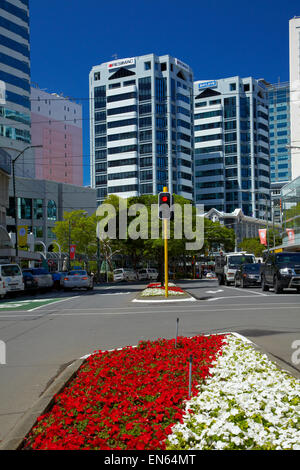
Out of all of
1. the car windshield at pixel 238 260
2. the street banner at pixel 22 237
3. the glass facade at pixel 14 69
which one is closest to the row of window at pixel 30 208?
the glass facade at pixel 14 69

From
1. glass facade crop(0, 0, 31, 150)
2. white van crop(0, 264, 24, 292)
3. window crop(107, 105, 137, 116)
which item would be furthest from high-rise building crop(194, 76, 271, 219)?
white van crop(0, 264, 24, 292)

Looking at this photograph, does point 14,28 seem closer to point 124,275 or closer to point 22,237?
point 124,275

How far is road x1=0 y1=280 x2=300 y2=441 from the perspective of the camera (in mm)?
7718

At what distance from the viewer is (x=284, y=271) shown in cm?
2627

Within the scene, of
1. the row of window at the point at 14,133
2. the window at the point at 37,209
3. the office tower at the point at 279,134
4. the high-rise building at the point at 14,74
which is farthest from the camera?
the office tower at the point at 279,134

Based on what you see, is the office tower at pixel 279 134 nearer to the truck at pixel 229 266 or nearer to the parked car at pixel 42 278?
the truck at pixel 229 266

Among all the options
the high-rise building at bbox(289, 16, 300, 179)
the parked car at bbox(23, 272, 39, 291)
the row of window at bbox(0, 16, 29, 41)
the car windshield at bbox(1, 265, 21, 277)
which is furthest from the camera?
the high-rise building at bbox(289, 16, 300, 179)

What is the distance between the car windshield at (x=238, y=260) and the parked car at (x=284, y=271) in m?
13.3

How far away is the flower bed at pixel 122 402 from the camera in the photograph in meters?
4.69

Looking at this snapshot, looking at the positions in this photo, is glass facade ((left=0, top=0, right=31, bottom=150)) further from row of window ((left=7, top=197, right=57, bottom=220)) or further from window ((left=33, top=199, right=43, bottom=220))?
window ((left=33, top=199, right=43, bottom=220))

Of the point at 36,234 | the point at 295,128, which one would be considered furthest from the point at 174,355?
the point at 295,128

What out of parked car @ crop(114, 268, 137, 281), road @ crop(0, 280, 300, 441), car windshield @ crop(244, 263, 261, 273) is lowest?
parked car @ crop(114, 268, 137, 281)

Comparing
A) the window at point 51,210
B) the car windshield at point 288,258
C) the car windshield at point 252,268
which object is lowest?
the car windshield at point 252,268

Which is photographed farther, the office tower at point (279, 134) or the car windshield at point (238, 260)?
the office tower at point (279, 134)
